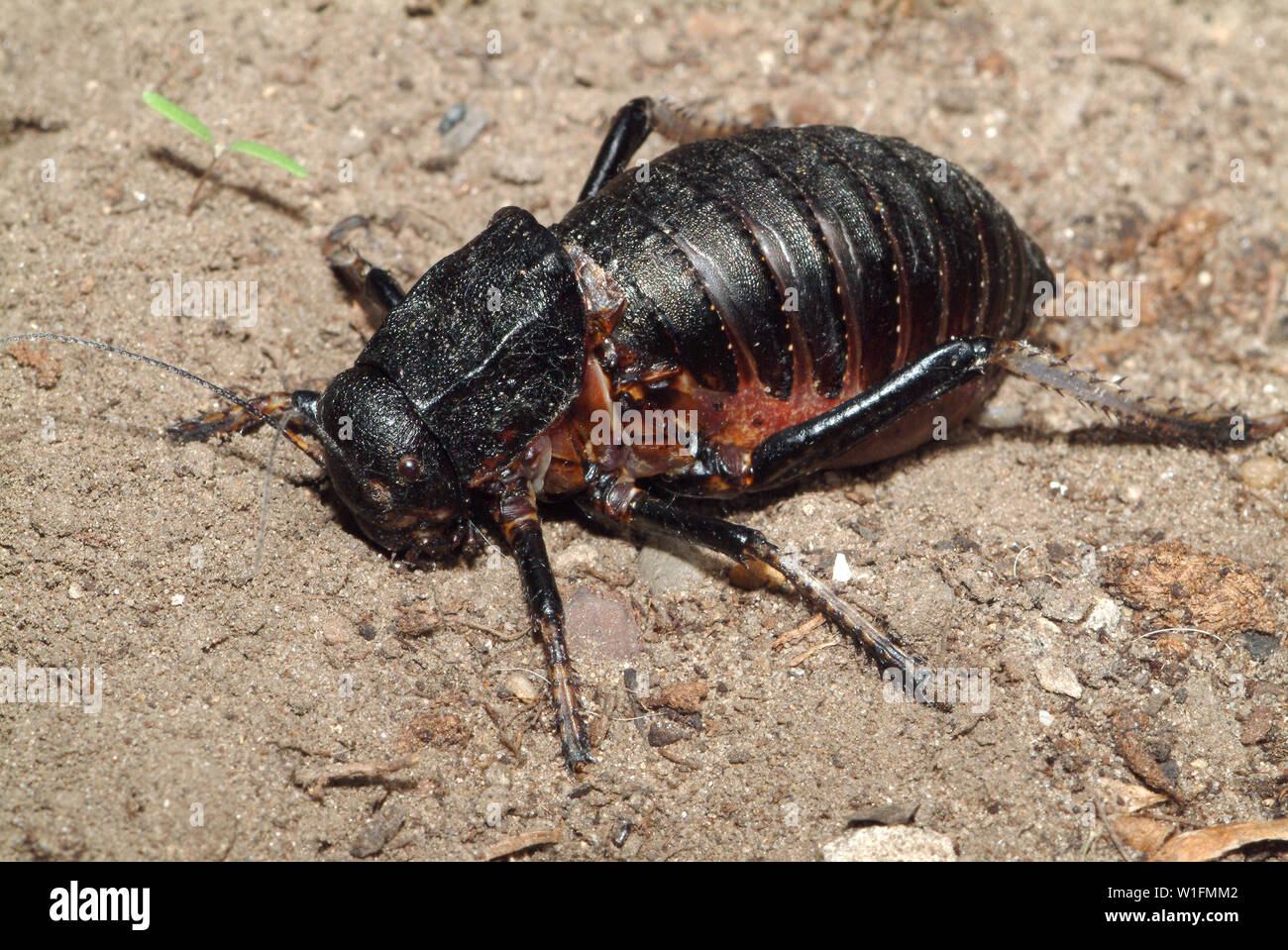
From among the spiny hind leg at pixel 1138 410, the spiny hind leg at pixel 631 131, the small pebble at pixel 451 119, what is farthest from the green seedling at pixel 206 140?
the spiny hind leg at pixel 1138 410

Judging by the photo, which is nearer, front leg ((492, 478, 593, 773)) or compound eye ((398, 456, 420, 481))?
front leg ((492, 478, 593, 773))

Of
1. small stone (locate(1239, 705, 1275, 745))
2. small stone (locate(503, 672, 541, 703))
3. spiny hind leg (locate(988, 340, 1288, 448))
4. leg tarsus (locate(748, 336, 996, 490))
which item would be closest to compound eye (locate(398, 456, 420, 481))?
small stone (locate(503, 672, 541, 703))

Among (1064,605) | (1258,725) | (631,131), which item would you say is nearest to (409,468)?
(631,131)

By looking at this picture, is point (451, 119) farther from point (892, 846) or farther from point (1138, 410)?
point (892, 846)

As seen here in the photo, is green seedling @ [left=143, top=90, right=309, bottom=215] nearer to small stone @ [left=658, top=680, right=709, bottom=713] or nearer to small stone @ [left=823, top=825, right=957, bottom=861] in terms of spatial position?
small stone @ [left=658, top=680, right=709, bottom=713]

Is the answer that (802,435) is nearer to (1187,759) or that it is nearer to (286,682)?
(1187,759)
